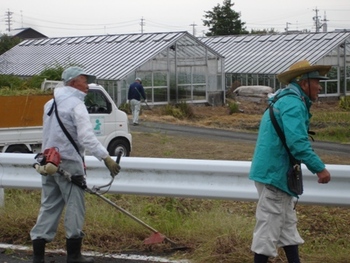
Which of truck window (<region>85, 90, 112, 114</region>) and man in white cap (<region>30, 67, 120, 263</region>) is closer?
man in white cap (<region>30, 67, 120, 263</region>)

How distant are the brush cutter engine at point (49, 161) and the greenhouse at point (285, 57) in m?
35.1

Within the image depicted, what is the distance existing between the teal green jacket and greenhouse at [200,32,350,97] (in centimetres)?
3540

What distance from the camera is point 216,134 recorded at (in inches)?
1067

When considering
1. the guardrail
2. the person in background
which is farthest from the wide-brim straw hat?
the person in background

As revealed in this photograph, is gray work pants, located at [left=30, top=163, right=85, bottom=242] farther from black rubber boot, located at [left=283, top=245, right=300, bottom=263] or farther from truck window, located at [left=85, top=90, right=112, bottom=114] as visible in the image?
truck window, located at [left=85, top=90, right=112, bottom=114]

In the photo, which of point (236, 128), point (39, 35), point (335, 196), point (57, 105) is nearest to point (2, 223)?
point (57, 105)

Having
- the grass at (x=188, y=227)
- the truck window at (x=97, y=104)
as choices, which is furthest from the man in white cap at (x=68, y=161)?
the truck window at (x=97, y=104)

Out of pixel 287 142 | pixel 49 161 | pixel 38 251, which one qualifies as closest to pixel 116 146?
pixel 38 251

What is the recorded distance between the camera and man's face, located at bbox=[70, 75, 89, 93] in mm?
6730

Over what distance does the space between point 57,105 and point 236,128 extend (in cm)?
2377

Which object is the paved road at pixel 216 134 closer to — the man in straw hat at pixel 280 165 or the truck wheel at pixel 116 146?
the truck wheel at pixel 116 146

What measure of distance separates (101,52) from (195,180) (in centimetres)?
3260

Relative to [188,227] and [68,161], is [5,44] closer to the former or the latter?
[188,227]

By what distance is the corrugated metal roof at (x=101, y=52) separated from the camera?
36.3 meters
